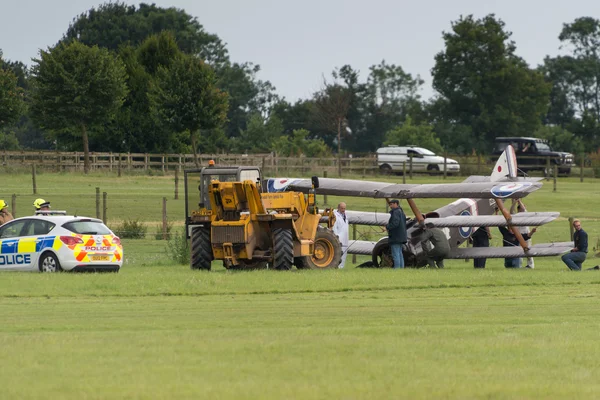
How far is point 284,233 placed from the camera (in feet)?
81.9

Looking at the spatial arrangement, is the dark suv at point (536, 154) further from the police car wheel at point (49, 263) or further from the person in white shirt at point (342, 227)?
the police car wheel at point (49, 263)

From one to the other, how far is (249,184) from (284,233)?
1.27 metres

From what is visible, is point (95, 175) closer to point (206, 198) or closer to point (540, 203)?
point (540, 203)

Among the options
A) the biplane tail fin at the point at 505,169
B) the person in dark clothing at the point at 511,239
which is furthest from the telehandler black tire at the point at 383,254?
the biplane tail fin at the point at 505,169

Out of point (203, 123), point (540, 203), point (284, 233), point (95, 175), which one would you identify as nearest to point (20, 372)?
point (284, 233)

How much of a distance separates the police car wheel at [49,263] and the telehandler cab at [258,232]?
9.65ft

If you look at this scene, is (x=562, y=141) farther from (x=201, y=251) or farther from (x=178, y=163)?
(x=201, y=251)

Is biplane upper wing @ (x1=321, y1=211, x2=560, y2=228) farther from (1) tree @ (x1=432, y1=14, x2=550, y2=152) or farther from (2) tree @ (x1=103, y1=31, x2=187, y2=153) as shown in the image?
(1) tree @ (x1=432, y1=14, x2=550, y2=152)

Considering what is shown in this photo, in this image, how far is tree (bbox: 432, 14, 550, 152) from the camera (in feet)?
328

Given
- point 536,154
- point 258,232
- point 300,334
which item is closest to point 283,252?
point 258,232

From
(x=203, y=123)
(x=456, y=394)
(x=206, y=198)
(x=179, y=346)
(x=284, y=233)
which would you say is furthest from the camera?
(x=203, y=123)

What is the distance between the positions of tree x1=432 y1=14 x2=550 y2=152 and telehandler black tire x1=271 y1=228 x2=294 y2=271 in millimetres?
76555

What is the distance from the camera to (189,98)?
225 feet

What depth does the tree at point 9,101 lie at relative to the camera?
6531cm
